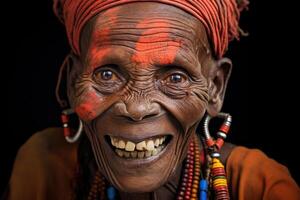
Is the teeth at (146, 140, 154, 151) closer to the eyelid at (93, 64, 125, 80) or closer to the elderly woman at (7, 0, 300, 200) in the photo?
the elderly woman at (7, 0, 300, 200)

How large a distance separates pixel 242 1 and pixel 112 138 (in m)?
0.67

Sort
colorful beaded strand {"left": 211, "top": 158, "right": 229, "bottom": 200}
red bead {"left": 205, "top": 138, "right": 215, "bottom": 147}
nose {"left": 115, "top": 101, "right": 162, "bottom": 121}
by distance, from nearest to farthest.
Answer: nose {"left": 115, "top": 101, "right": 162, "bottom": 121} → colorful beaded strand {"left": 211, "top": 158, "right": 229, "bottom": 200} → red bead {"left": 205, "top": 138, "right": 215, "bottom": 147}

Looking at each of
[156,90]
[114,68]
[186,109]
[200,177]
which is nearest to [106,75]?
[114,68]

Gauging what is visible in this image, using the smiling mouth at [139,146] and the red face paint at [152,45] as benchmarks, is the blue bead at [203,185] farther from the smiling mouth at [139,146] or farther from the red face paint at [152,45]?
the red face paint at [152,45]

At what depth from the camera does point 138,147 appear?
1.92 m

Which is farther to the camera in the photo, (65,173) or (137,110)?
(65,173)

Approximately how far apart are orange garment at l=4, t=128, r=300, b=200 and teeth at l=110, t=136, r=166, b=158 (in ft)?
1.31

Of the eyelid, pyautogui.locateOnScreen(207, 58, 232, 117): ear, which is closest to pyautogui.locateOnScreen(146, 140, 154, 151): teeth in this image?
the eyelid

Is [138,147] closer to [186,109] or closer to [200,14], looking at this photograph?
[186,109]

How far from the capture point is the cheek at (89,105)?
76.9 inches

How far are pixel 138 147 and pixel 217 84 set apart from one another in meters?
0.44

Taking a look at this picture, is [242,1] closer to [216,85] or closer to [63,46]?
[216,85]

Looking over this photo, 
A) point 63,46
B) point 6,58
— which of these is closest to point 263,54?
point 63,46

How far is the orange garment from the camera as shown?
2.20 metres
